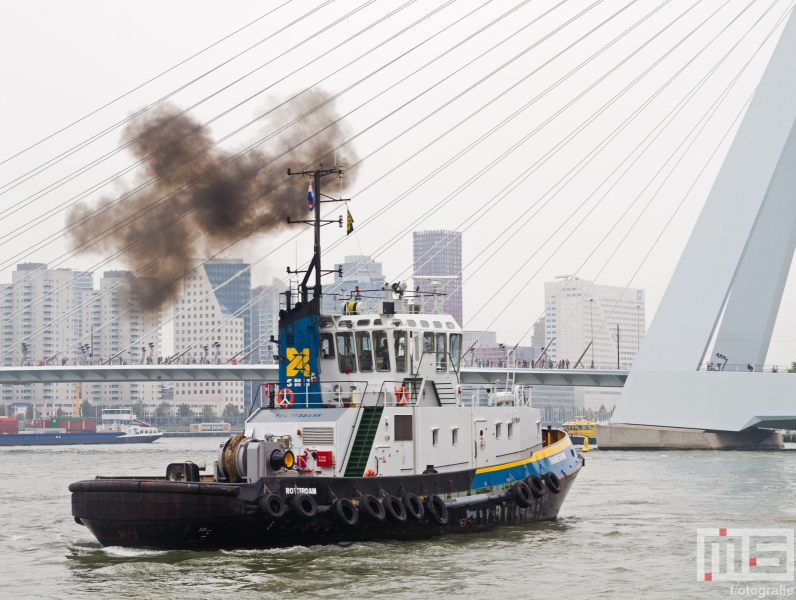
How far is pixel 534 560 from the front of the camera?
17078mm

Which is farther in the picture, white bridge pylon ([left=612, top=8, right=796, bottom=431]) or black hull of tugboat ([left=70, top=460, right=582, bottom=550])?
white bridge pylon ([left=612, top=8, right=796, bottom=431])

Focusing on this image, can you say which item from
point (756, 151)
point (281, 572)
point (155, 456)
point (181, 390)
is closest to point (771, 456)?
point (756, 151)

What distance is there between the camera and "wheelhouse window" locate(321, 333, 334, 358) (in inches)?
765

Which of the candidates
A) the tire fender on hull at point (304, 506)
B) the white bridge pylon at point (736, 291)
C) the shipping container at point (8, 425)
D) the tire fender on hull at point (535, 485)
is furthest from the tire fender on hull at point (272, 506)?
the shipping container at point (8, 425)

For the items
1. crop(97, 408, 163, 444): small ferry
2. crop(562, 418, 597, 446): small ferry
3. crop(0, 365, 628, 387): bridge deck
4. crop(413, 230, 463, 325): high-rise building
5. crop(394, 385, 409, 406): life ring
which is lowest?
crop(562, 418, 597, 446): small ferry

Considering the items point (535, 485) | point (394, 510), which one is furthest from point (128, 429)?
point (394, 510)

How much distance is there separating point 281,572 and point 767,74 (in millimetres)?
36834

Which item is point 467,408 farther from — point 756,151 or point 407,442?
point 756,151


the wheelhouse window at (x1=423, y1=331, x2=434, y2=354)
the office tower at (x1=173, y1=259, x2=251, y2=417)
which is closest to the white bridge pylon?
the wheelhouse window at (x1=423, y1=331, x2=434, y2=354)

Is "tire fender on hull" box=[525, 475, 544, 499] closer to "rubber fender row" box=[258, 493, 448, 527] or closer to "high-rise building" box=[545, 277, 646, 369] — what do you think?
"rubber fender row" box=[258, 493, 448, 527]

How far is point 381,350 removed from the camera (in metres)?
19.2

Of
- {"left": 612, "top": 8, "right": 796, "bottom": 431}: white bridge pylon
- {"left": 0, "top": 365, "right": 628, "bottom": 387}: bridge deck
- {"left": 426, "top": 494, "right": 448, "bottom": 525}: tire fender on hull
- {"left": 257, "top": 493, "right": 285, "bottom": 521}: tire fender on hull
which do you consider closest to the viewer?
{"left": 257, "top": 493, "right": 285, "bottom": 521}: tire fender on hull

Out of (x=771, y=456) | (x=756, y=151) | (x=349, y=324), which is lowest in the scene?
(x=771, y=456)

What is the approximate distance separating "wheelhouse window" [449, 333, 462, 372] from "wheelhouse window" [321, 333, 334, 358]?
7.63 feet
